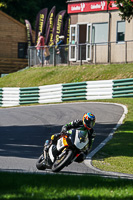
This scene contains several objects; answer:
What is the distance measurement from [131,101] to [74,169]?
1087 centimetres

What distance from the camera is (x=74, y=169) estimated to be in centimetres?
998

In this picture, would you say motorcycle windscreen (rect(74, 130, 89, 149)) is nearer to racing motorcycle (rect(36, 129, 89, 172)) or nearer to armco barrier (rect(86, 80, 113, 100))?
racing motorcycle (rect(36, 129, 89, 172))

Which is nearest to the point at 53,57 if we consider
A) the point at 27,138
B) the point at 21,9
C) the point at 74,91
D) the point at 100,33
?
the point at 100,33

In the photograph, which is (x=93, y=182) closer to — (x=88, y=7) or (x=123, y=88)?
(x=123, y=88)

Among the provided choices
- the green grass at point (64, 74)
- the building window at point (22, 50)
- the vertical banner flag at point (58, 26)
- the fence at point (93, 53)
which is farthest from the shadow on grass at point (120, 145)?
the building window at point (22, 50)

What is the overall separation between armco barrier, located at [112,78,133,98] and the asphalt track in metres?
2.32

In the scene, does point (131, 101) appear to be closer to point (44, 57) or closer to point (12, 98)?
point (12, 98)

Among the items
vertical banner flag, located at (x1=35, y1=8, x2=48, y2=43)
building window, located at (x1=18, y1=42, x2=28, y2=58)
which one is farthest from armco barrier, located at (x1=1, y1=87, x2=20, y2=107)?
building window, located at (x1=18, y1=42, x2=28, y2=58)

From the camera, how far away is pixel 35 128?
1543 centimetres

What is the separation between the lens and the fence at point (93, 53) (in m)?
26.9

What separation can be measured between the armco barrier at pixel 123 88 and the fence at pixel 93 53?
4.12 m

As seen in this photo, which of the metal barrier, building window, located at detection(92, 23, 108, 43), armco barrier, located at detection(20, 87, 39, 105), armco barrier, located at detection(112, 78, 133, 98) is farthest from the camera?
the metal barrier

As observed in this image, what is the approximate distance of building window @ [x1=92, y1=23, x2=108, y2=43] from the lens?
28641mm

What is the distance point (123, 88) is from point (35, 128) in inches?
325
